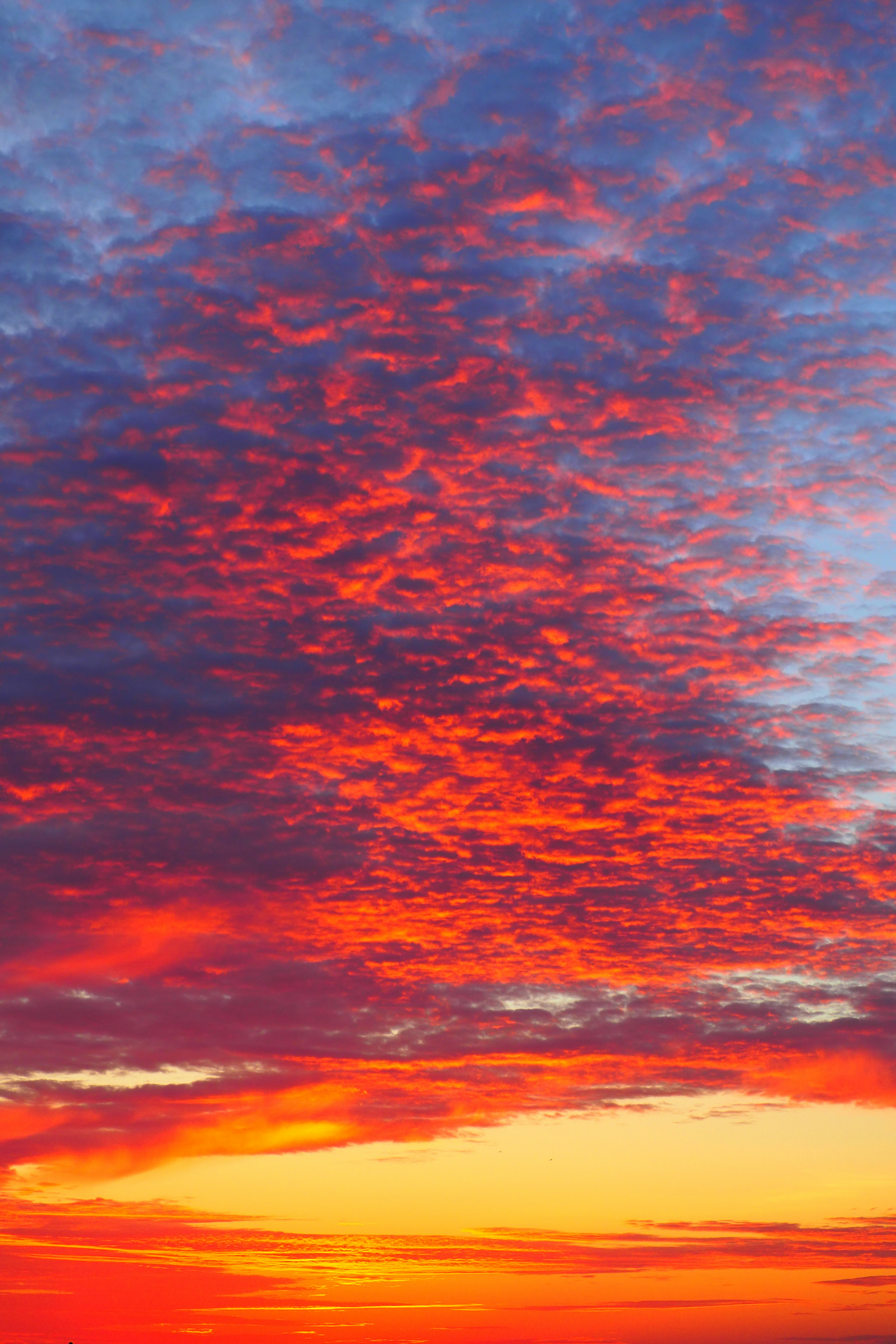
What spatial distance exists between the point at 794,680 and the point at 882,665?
894 cm

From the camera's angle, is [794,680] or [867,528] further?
[794,680]

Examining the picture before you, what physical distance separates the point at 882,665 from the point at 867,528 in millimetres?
17599

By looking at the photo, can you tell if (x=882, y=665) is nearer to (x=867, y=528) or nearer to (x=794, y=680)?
(x=794, y=680)

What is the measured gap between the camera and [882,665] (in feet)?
259

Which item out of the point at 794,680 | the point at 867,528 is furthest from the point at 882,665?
the point at 867,528

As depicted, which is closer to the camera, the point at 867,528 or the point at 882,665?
the point at 867,528

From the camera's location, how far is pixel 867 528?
67.8 m

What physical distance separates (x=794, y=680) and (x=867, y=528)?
55.2 ft

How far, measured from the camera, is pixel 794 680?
258ft
